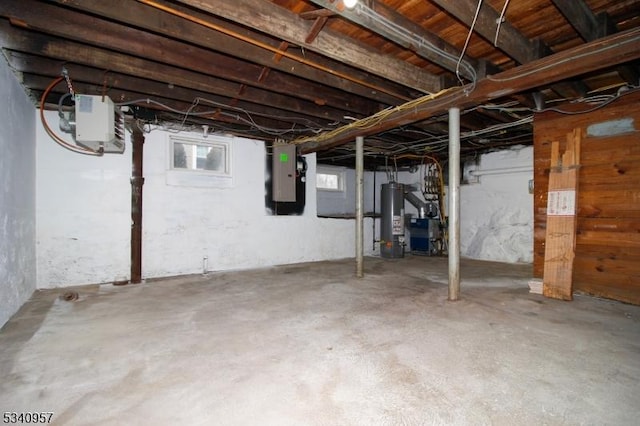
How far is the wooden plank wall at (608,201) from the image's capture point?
291 centimetres

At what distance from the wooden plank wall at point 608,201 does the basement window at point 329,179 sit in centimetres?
448

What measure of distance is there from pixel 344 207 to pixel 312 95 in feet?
14.7

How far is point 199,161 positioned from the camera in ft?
15.0

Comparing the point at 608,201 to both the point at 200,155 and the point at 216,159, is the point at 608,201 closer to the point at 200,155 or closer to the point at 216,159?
the point at 216,159

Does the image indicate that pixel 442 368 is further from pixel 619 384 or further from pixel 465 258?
pixel 465 258

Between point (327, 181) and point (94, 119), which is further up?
point (94, 119)

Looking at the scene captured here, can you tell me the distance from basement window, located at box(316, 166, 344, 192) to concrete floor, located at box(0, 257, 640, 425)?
422 cm

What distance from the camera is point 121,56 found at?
2.53 m

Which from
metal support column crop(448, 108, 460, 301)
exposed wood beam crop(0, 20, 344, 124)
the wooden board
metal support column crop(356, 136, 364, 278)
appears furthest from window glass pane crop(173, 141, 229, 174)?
the wooden board

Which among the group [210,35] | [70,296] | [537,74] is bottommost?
[70,296]

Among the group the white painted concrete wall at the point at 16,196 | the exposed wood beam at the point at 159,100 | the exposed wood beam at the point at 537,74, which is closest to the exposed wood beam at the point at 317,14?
the exposed wood beam at the point at 537,74

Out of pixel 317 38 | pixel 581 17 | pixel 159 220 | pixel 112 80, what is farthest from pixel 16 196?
pixel 581 17

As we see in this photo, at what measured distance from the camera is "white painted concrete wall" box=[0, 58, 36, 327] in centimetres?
237

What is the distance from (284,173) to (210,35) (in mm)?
2909
